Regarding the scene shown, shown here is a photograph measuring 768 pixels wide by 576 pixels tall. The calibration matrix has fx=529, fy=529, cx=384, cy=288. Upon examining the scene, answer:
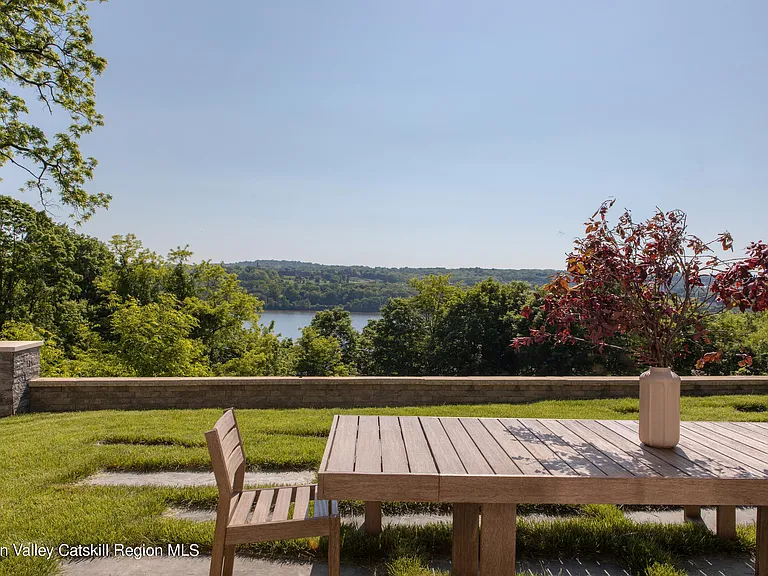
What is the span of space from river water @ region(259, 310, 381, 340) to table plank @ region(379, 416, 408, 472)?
65.0ft

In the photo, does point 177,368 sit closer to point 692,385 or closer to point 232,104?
point 232,104

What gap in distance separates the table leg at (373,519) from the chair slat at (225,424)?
1.02 m

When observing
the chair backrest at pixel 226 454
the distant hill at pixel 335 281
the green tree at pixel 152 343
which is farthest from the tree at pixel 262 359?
the chair backrest at pixel 226 454

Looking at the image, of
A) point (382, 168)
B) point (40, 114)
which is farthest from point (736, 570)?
point (382, 168)

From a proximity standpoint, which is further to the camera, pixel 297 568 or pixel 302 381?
pixel 302 381

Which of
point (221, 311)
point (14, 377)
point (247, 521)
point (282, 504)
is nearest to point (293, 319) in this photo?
point (221, 311)

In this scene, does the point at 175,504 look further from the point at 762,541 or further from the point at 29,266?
the point at 29,266

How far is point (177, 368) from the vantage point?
34.0 ft

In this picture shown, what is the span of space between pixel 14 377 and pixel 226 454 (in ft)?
18.4

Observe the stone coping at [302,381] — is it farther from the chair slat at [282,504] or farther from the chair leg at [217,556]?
the chair leg at [217,556]

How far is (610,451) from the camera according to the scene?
8.07 feet

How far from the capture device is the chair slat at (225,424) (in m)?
2.42

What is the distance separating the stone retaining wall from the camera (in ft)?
22.6

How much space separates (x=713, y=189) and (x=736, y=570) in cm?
1249
